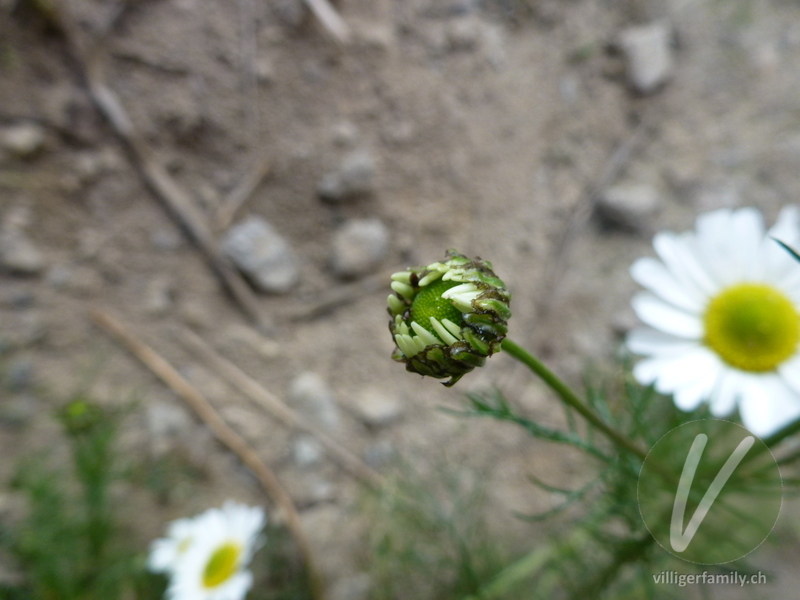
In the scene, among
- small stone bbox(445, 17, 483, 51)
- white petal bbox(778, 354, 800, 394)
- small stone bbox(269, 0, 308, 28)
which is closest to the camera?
white petal bbox(778, 354, 800, 394)

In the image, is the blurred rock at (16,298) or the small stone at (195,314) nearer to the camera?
the blurred rock at (16,298)

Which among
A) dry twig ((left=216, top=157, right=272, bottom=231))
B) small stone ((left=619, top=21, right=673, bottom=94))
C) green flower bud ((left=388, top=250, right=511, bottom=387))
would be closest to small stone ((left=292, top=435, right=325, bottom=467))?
dry twig ((left=216, top=157, right=272, bottom=231))

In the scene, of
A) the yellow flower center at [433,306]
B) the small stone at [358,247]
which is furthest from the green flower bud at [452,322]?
the small stone at [358,247]

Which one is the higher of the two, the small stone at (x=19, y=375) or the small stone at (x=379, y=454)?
the small stone at (x=379, y=454)

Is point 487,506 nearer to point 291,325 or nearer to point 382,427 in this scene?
point 382,427

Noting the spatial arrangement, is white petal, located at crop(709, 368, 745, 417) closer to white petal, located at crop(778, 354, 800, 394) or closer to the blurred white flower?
white petal, located at crop(778, 354, 800, 394)

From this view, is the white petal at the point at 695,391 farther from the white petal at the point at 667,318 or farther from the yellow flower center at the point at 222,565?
the yellow flower center at the point at 222,565
